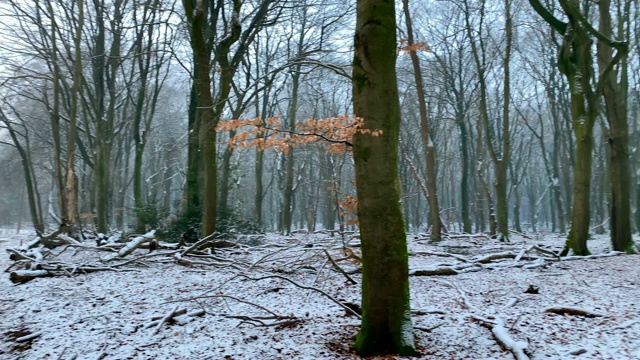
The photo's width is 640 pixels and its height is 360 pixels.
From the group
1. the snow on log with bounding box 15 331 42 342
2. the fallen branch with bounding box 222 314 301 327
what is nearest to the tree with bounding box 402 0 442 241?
the fallen branch with bounding box 222 314 301 327

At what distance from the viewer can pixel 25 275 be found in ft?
27.0

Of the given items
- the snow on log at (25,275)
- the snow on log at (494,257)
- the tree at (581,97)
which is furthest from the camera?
the tree at (581,97)

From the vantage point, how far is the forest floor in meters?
5.09

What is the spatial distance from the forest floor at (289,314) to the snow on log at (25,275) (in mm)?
193

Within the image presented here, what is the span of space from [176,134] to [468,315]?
33505 millimetres

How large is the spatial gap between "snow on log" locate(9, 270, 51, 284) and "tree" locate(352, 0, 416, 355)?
6676 mm

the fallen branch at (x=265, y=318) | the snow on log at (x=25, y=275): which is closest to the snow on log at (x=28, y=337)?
the fallen branch at (x=265, y=318)

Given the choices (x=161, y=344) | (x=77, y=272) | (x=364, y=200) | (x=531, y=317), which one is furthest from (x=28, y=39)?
(x=531, y=317)

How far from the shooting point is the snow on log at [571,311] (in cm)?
593

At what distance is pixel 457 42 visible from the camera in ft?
78.7

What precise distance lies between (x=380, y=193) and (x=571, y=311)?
3452 mm

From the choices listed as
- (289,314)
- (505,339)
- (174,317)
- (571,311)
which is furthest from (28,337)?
(571,311)

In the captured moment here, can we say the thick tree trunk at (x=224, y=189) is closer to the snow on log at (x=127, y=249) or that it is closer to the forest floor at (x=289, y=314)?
the snow on log at (x=127, y=249)

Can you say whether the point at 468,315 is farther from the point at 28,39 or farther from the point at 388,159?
the point at 28,39
